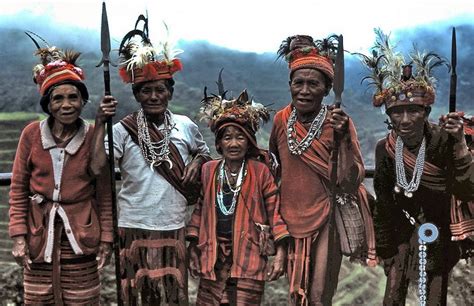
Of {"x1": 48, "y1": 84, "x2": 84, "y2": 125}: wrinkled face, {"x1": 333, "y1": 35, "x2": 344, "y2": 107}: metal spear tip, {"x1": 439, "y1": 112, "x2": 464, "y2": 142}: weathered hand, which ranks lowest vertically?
{"x1": 439, "y1": 112, "x2": 464, "y2": 142}: weathered hand

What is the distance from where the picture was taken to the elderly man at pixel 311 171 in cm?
361

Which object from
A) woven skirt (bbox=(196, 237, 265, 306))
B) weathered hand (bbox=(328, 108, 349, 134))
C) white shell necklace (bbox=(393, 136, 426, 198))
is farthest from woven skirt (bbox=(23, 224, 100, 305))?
→ white shell necklace (bbox=(393, 136, 426, 198))

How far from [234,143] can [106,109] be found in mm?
756

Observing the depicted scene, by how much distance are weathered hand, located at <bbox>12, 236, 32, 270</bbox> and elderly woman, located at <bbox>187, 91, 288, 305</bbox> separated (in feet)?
3.08

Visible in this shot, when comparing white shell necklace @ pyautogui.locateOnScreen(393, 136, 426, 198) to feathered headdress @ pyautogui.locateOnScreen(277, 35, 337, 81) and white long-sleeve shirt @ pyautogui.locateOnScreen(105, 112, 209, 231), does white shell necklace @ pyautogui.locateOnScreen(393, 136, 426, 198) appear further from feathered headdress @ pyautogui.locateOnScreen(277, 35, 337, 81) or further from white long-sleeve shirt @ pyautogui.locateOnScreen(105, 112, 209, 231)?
white long-sleeve shirt @ pyautogui.locateOnScreen(105, 112, 209, 231)

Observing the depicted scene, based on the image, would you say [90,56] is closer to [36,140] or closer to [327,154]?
[36,140]

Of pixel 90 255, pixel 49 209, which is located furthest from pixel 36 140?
pixel 90 255

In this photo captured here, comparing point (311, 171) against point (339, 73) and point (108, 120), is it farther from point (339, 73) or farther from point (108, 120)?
point (108, 120)

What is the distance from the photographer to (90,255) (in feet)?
12.1

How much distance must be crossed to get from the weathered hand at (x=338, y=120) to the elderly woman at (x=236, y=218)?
19.0 inches

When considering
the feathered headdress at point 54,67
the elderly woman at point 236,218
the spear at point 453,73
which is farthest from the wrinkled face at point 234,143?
the spear at point 453,73

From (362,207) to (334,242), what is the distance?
274 mm

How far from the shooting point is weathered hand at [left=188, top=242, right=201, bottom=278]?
374 cm

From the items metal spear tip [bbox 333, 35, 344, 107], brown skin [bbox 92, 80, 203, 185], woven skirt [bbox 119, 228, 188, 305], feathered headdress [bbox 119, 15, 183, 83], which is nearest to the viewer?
metal spear tip [bbox 333, 35, 344, 107]
